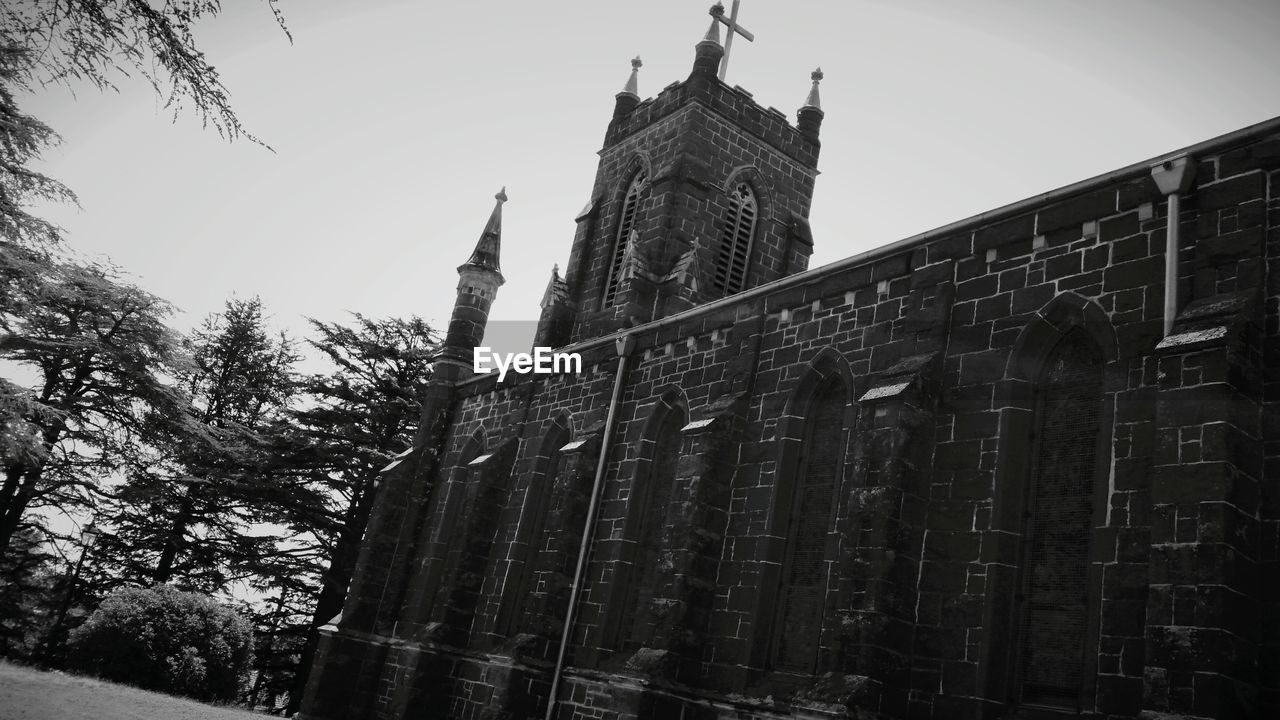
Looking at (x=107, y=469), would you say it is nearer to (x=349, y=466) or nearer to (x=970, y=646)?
(x=349, y=466)

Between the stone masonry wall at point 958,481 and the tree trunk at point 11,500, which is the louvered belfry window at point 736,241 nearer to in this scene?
the stone masonry wall at point 958,481

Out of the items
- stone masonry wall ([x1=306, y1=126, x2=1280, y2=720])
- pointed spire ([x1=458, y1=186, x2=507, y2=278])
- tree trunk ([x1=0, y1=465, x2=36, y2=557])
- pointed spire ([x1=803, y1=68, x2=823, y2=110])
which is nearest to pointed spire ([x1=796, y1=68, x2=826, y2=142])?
pointed spire ([x1=803, y1=68, x2=823, y2=110])

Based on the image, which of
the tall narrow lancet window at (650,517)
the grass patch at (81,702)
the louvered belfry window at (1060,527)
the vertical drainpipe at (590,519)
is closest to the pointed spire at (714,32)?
the vertical drainpipe at (590,519)

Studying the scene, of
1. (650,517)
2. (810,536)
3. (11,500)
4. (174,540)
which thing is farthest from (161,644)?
(810,536)

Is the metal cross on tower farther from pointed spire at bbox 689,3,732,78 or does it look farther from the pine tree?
the pine tree

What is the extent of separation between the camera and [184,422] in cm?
2805

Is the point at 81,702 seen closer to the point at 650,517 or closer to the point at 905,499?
the point at 650,517

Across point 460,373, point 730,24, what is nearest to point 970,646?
point 460,373

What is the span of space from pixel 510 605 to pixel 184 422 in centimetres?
1274

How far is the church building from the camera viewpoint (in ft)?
31.2

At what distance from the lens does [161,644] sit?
23.2 metres
